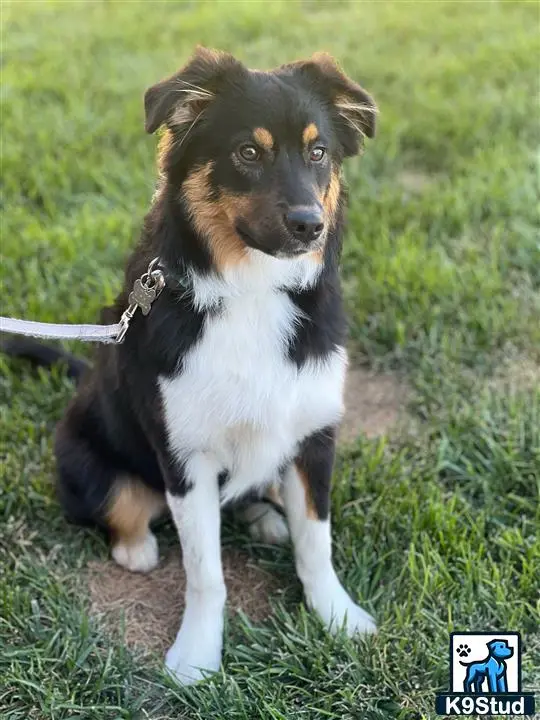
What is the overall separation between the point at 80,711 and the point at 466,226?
3500 mm

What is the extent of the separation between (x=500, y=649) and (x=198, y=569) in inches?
39.9

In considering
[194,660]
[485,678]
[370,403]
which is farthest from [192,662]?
[370,403]

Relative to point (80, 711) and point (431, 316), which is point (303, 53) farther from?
point (80, 711)

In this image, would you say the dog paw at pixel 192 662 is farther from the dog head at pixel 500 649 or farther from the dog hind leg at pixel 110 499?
the dog head at pixel 500 649

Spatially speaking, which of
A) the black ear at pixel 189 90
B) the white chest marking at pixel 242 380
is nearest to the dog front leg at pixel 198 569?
the white chest marking at pixel 242 380

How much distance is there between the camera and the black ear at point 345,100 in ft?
8.51

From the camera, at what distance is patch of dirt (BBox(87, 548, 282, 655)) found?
9.98 feet

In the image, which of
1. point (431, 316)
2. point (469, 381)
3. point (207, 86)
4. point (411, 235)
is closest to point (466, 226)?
point (411, 235)

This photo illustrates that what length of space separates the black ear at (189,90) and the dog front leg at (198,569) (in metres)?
1.02

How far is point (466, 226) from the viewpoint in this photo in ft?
16.5

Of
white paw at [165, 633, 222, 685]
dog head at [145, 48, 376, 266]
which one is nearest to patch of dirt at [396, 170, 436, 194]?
dog head at [145, 48, 376, 266]

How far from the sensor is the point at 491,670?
2744 mm

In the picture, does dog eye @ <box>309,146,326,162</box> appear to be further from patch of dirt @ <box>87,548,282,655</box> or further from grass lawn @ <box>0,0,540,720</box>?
patch of dirt @ <box>87,548,282,655</box>

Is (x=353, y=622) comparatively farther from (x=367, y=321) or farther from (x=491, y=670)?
(x=367, y=321)
